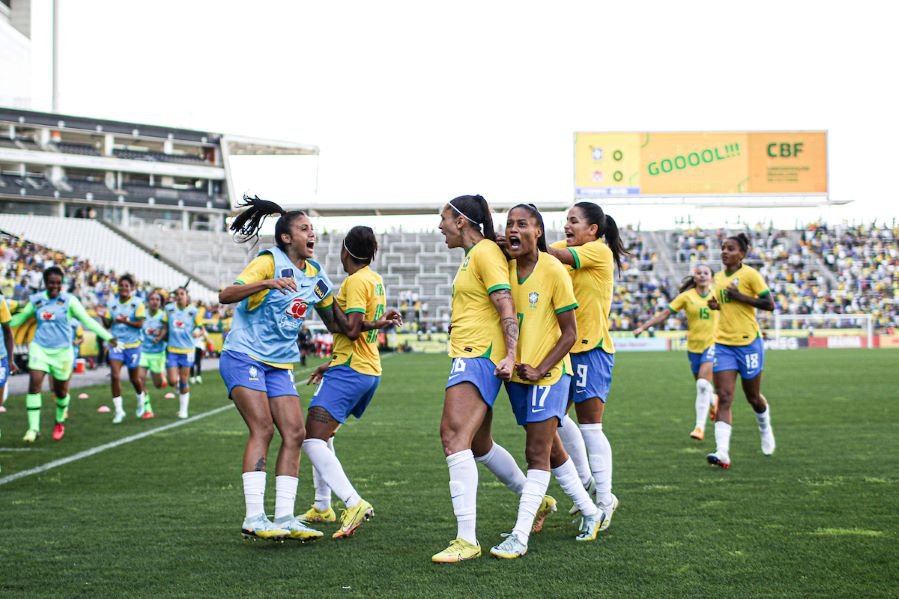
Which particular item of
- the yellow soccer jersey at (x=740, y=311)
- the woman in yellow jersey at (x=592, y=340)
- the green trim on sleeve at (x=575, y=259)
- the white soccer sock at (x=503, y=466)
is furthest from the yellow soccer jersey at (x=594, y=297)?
the yellow soccer jersey at (x=740, y=311)

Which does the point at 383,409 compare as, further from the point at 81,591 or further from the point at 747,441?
the point at 81,591

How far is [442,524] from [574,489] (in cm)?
101

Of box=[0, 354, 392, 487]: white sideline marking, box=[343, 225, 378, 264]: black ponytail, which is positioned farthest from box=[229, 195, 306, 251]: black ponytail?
box=[0, 354, 392, 487]: white sideline marking

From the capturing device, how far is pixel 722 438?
27.9 ft

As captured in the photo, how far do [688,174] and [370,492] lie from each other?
4148cm

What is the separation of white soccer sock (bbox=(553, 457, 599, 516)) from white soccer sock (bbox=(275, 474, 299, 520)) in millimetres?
1686

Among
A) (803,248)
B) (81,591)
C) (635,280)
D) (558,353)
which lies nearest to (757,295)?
(558,353)

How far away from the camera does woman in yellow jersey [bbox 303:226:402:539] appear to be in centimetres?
593

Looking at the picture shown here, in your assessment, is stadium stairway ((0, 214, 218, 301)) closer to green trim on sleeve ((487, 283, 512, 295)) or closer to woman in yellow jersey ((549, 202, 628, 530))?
woman in yellow jersey ((549, 202, 628, 530))

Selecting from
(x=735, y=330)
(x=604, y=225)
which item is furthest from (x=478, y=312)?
(x=735, y=330)

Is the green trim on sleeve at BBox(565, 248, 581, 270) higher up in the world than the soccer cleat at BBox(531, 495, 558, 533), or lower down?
higher up

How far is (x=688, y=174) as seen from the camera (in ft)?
151

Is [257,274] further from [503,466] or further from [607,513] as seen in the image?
[607,513]

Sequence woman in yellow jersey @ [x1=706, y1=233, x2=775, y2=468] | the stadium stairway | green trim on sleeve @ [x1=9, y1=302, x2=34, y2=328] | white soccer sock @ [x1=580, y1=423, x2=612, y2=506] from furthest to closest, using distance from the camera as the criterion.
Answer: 1. the stadium stairway
2. green trim on sleeve @ [x1=9, y1=302, x2=34, y2=328]
3. woman in yellow jersey @ [x1=706, y1=233, x2=775, y2=468]
4. white soccer sock @ [x1=580, y1=423, x2=612, y2=506]
